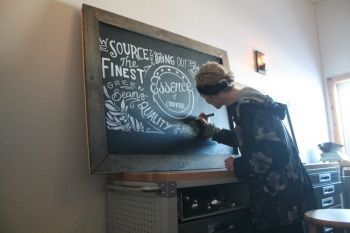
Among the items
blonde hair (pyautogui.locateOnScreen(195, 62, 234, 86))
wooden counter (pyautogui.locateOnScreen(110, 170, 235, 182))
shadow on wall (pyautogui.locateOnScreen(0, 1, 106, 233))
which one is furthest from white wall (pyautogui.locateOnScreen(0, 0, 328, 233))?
blonde hair (pyautogui.locateOnScreen(195, 62, 234, 86))

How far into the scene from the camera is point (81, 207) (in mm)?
1417

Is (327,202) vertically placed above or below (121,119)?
below

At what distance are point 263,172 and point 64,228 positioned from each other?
0.92 metres

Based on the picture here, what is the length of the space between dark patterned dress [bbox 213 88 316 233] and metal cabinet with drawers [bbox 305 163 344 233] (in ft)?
2.29

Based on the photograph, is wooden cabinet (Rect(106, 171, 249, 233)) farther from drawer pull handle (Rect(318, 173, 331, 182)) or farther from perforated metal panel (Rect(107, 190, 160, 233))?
drawer pull handle (Rect(318, 173, 331, 182))

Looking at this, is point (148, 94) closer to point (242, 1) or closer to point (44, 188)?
point (44, 188)

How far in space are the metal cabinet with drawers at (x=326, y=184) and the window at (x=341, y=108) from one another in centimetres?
170

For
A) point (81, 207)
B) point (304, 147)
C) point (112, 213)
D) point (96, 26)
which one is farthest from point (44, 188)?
point (304, 147)

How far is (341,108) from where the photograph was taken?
3.92 m

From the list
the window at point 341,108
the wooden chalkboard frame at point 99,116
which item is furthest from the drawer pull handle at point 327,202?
the window at point 341,108

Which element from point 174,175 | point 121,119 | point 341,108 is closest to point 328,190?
point 174,175

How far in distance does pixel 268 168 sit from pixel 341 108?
10.4ft

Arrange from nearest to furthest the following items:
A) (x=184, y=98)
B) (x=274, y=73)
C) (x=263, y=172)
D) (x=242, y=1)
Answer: (x=263, y=172) → (x=184, y=98) → (x=242, y=1) → (x=274, y=73)

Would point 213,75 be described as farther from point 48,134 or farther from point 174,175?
point 48,134
